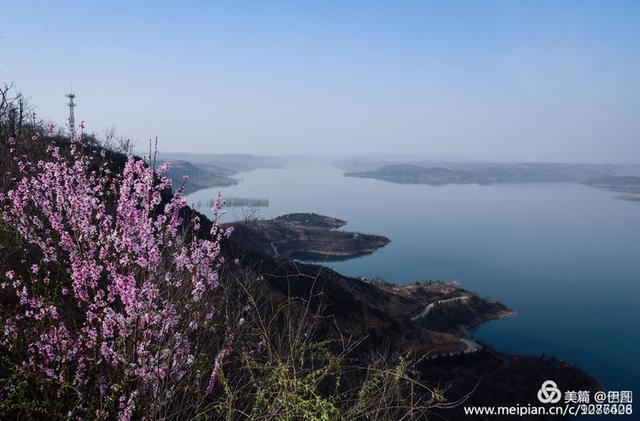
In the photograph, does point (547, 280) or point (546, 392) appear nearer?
point (546, 392)

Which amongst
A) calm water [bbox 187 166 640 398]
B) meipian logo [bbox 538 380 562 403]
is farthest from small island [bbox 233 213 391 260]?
meipian logo [bbox 538 380 562 403]

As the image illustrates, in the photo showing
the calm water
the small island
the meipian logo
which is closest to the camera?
the meipian logo

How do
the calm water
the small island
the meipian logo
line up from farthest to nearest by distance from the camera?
1. the small island
2. the calm water
3. the meipian logo

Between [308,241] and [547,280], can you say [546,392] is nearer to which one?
[547,280]

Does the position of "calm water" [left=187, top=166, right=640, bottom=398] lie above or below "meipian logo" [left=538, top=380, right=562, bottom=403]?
below

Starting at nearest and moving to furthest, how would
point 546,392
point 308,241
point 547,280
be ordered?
point 546,392
point 547,280
point 308,241

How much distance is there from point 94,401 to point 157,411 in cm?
96

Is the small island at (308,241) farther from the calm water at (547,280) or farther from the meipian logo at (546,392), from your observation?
the meipian logo at (546,392)

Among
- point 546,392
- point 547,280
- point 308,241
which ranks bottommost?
point 547,280

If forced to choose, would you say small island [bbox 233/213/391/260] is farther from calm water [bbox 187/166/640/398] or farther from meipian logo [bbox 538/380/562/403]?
meipian logo [bbox 538/380/562/403]

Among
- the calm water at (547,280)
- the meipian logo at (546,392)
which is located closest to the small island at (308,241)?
the calm water at (547,280)

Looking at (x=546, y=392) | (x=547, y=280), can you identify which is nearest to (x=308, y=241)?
(x=547, y=280)

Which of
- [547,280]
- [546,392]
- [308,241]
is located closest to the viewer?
[546,392]

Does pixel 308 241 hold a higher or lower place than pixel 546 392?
lower
